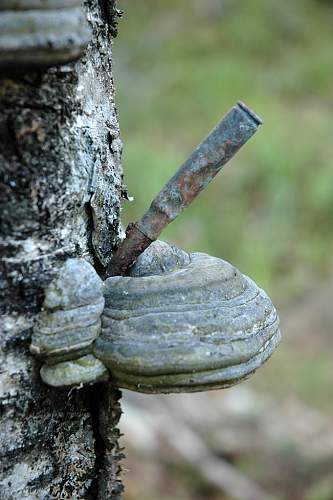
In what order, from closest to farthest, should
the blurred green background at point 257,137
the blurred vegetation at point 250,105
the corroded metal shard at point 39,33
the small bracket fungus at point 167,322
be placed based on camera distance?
the corroded metal shard at point 39,33, the small bracket fungus at point 167,322, the blurred green background at point 257,137, the blurred vegetation at point 250,105

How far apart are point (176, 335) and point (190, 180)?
0.22m

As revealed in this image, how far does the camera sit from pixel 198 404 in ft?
11.5

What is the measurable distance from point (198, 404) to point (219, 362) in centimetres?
274

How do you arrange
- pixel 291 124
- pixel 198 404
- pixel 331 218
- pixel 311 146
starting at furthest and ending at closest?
pixel 291 124
pixel 311 146
pixel 331 218
pixel 198 404

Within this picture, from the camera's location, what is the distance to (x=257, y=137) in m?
6.80

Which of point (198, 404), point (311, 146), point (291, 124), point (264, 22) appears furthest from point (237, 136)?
point (264, 22)

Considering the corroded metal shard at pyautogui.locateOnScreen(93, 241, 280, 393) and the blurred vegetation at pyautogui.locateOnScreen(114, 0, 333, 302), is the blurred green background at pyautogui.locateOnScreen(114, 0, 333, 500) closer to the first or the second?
the blurred vegetation at pyautogui.locateOnScreen(114, 0, 333, 302)

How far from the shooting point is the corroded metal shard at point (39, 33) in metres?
0.71

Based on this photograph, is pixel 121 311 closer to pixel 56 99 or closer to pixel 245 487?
pixel 56 99

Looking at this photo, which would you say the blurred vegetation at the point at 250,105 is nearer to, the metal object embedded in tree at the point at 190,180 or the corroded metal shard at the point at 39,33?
the metal object embedded in tree at the point at 190,180

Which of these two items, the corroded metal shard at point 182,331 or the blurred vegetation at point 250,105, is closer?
the corroded metal shard at point 182,331

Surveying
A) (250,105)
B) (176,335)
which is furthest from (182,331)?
(250,105)

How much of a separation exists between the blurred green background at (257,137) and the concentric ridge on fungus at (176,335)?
7.58ft

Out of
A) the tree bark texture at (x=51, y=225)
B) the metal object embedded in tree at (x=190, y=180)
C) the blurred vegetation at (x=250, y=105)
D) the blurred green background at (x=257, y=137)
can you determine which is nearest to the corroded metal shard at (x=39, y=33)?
the tree bark texture at (x=51, y=225)
